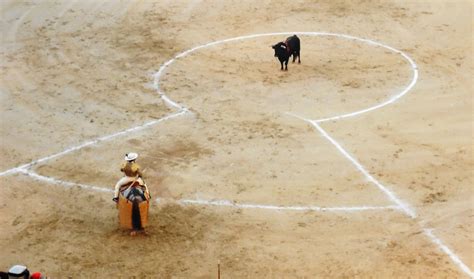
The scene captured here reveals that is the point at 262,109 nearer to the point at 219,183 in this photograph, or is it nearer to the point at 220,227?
the point at 219,183

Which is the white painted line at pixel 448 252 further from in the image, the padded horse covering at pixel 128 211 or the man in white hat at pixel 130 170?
the man in white hat at pixel 130 170

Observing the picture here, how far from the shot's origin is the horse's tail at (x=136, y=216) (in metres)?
11.9

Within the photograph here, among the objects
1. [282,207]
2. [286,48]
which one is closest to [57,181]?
[282,207]

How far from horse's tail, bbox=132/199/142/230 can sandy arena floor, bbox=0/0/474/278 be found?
0.23 meters

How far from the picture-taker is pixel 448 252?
457 inches

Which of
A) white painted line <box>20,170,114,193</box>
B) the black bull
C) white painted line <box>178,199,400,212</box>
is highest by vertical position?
the black bull

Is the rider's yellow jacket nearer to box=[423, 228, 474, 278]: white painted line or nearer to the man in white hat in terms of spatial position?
the man in white hat

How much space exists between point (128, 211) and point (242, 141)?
395 centimetres

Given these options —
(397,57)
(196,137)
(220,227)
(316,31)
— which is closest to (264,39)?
(316,31)

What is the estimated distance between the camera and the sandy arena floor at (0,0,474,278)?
11773 millimetres

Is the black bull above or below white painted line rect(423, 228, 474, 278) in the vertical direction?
above

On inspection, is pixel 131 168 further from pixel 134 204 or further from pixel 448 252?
pixel 448 252

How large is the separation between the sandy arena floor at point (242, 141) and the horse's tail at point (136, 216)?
9.1 inches

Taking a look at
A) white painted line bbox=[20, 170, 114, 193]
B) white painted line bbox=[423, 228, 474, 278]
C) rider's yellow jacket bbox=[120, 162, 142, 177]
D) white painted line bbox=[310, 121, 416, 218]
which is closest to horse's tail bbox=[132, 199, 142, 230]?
rider's yellow jacket bbox=[120, 162, 142, 177]
